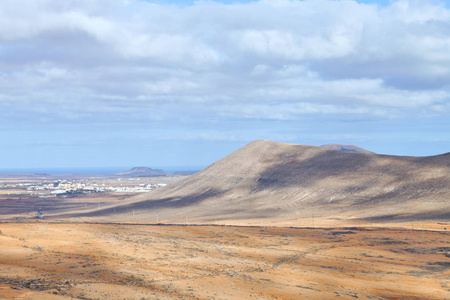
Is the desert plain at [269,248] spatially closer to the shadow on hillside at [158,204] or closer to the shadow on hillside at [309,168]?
the shadow on hillside at [158,204]

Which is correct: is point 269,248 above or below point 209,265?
below

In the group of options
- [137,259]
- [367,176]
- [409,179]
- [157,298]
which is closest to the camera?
[157,298]

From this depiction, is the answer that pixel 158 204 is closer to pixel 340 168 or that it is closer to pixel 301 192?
pixel 301 192

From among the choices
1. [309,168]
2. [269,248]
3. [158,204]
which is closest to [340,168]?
[309,168]

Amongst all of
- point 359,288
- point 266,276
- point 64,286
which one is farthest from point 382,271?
point 64,286

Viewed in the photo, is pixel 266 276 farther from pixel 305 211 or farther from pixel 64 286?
pixel 305 211

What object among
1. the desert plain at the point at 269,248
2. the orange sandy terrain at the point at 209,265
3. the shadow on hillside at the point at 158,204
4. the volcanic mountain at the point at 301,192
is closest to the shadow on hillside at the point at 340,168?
the volcanic mountain at the point at 301,192
